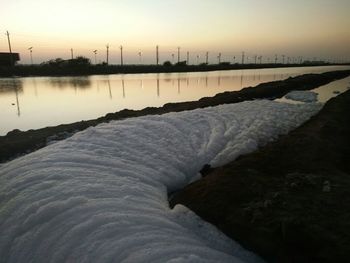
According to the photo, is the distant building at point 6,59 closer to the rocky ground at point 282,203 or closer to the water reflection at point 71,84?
the water reflection at point 71,84

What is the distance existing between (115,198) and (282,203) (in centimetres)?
239

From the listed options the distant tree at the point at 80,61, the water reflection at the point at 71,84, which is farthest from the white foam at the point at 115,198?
the distant tree at the point at 80,61

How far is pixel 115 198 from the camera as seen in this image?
16.7 ft

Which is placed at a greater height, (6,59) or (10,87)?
(6,59)

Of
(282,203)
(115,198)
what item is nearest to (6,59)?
(115,198)

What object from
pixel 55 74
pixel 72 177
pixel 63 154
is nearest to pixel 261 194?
pixel 72 177

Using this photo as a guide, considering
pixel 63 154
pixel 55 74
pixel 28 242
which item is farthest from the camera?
pixel 55 74

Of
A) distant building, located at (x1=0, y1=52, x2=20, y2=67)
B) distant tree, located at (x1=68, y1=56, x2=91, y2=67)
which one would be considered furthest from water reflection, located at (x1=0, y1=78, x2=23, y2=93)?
distant tree, located at (x1=68, y1=56, x2=91, y2=67)

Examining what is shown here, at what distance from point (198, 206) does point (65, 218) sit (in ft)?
6.00

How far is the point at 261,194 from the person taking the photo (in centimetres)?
466

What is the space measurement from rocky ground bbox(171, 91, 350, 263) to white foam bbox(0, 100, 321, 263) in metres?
0.25

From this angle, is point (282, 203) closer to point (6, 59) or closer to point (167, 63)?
point (6, 59)

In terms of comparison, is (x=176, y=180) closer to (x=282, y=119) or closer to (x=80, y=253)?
(x=80, y=253)

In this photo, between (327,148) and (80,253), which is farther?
(327,148)
